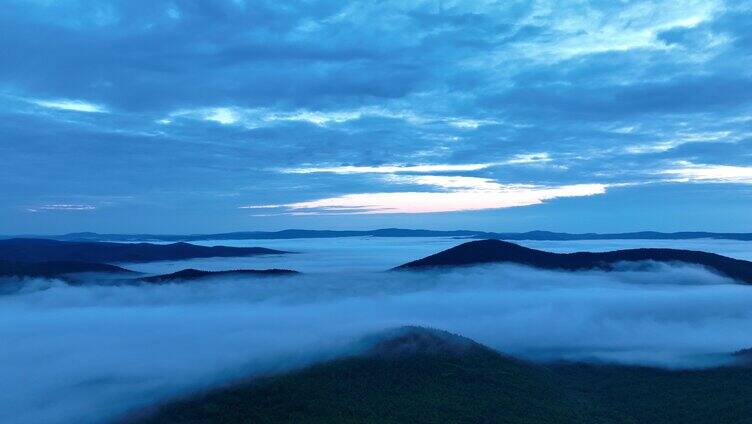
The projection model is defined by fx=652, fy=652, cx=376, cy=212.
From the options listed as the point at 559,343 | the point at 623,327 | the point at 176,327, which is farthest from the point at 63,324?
the point at 623,327

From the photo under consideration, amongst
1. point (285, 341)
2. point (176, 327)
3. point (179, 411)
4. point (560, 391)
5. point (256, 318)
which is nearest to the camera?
point (179, 411)

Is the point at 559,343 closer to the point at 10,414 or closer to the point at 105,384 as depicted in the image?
the point at 105,384

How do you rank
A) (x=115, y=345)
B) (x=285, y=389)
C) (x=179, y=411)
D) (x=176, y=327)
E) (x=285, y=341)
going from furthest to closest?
(x=176, y=327) < (x=115, y=345) < (x=285, y=341) < (x=285, y=389) < (x=179, y=411)

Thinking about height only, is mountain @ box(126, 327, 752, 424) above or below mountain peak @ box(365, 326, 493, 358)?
below

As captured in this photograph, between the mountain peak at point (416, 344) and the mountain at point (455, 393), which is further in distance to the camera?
the mountain peak at point (416, 344)

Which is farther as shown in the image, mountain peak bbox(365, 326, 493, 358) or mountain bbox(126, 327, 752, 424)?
mountain peak bbox(365, 326, 493, 358)

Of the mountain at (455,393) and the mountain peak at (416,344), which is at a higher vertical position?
the mountain peak at (416,344)

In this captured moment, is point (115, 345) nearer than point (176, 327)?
Yes

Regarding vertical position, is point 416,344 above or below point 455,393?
above
